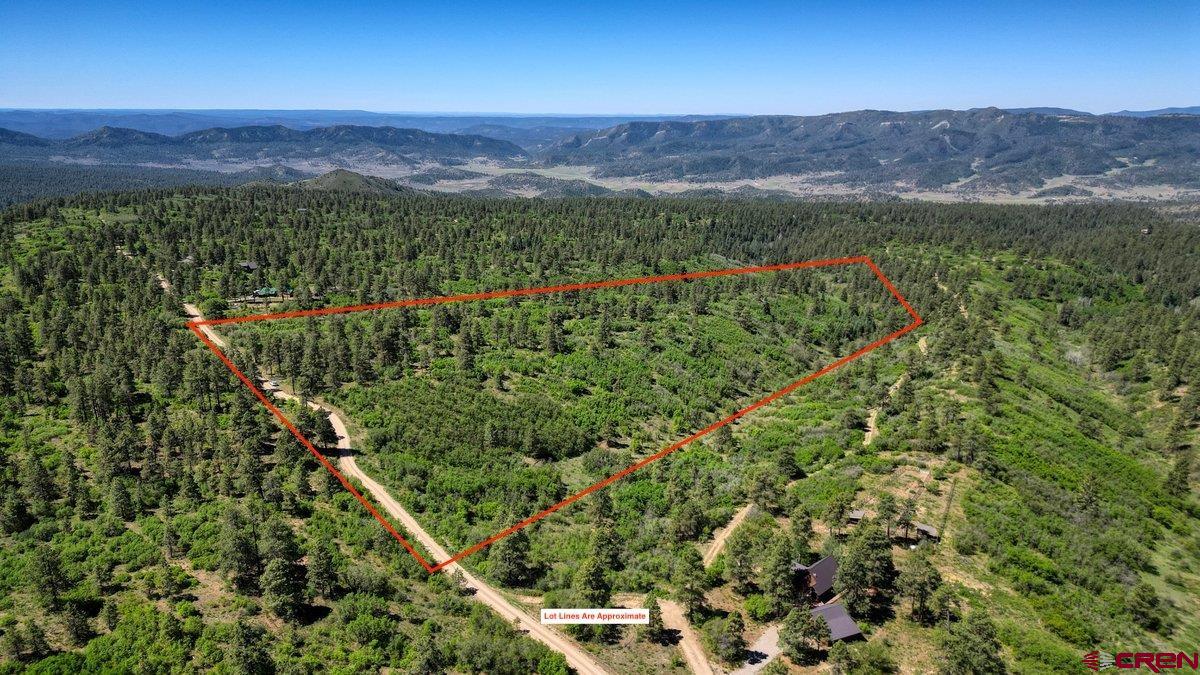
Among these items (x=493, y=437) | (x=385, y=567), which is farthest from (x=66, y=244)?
(x=385, y=567)

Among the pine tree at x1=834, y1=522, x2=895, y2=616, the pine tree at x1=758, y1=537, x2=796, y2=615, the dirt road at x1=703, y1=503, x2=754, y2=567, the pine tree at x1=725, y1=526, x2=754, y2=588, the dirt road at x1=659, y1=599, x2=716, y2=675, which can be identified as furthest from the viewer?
the dirt road at x1=703, y1=503, x2=754, y2=567

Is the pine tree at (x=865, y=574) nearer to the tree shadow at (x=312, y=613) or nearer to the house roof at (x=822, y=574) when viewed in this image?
the house roof at (x=822, y=574)

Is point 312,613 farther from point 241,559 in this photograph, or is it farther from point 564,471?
point 564,471

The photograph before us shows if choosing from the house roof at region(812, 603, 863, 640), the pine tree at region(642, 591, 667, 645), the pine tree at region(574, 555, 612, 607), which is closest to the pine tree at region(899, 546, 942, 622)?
the house roof at region(812, 603, 863, 640)

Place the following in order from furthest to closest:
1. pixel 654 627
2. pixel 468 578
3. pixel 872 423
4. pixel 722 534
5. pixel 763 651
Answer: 1. pixel 872 423
2. pixel 722 534
3. pixel 468 578
4. pixel 654 627
5. pixel 763 651

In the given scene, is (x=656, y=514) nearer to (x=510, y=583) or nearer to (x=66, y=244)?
(x=510, y=583)

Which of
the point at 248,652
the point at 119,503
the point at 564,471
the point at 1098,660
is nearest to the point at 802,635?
the point at 1098,660

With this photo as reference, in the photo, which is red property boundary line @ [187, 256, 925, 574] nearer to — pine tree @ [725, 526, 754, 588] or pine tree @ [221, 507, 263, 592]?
pine tree @ [221, 507, 263, 592]
